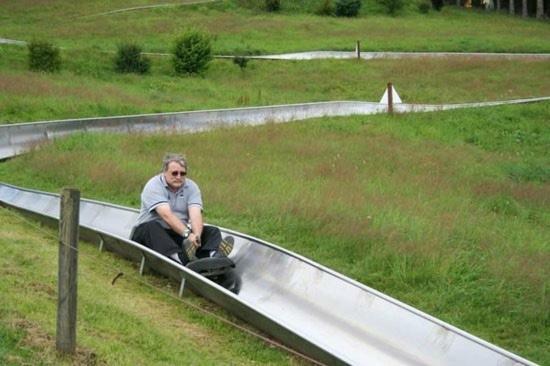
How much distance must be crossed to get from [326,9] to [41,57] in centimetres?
2980

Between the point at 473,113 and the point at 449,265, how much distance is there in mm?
15874

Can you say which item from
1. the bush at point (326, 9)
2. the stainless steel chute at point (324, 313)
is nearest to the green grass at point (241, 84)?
the stainless steel chute at point (324, 313)

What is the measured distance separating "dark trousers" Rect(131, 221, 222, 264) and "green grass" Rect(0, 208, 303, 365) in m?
0.35

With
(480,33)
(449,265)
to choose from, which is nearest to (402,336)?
(449,265)

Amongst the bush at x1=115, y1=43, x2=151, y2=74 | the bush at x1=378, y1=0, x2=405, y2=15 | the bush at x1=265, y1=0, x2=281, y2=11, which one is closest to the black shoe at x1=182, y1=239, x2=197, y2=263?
the bush at x1=115, y1=43, x2=151, y2=74

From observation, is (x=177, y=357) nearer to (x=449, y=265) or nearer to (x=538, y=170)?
(x=449, y=265)

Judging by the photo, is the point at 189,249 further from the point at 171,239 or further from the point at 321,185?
the point at 321,185

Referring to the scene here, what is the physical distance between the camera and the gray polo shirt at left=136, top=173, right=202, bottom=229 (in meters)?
9.49

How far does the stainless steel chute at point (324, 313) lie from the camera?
717cm

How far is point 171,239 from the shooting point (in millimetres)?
9492

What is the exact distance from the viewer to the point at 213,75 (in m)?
34.7

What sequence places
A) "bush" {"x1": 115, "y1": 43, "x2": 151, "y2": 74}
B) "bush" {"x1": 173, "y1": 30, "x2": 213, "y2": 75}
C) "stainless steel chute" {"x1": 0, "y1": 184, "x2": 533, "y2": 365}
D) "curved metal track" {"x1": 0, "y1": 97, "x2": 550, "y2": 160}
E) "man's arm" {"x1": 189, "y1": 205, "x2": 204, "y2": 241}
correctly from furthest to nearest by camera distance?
"bush" {"x1": 173, "y1": 30, "x2": 213, "y2": 75} → "bush" {"x1": 115, "y1": 43, "x2": 151, "y2": 74} → "curved metal track" {"x1": 0, "y1": 97, "x2": 550, "y2": 160} → "man's arm" {"x1": 189, "y1": 205, "x2": 204, "y2": 241} → "stainless steel chute" {"x1": 0, "y1": 184, "x2": 533, "y2": 365}

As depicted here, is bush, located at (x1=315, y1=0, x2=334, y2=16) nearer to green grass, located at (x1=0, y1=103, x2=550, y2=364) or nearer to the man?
green grass, located at (x1=0, y1=103, x2=550, y2=364)

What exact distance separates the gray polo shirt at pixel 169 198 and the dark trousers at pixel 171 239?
0.08 metres
